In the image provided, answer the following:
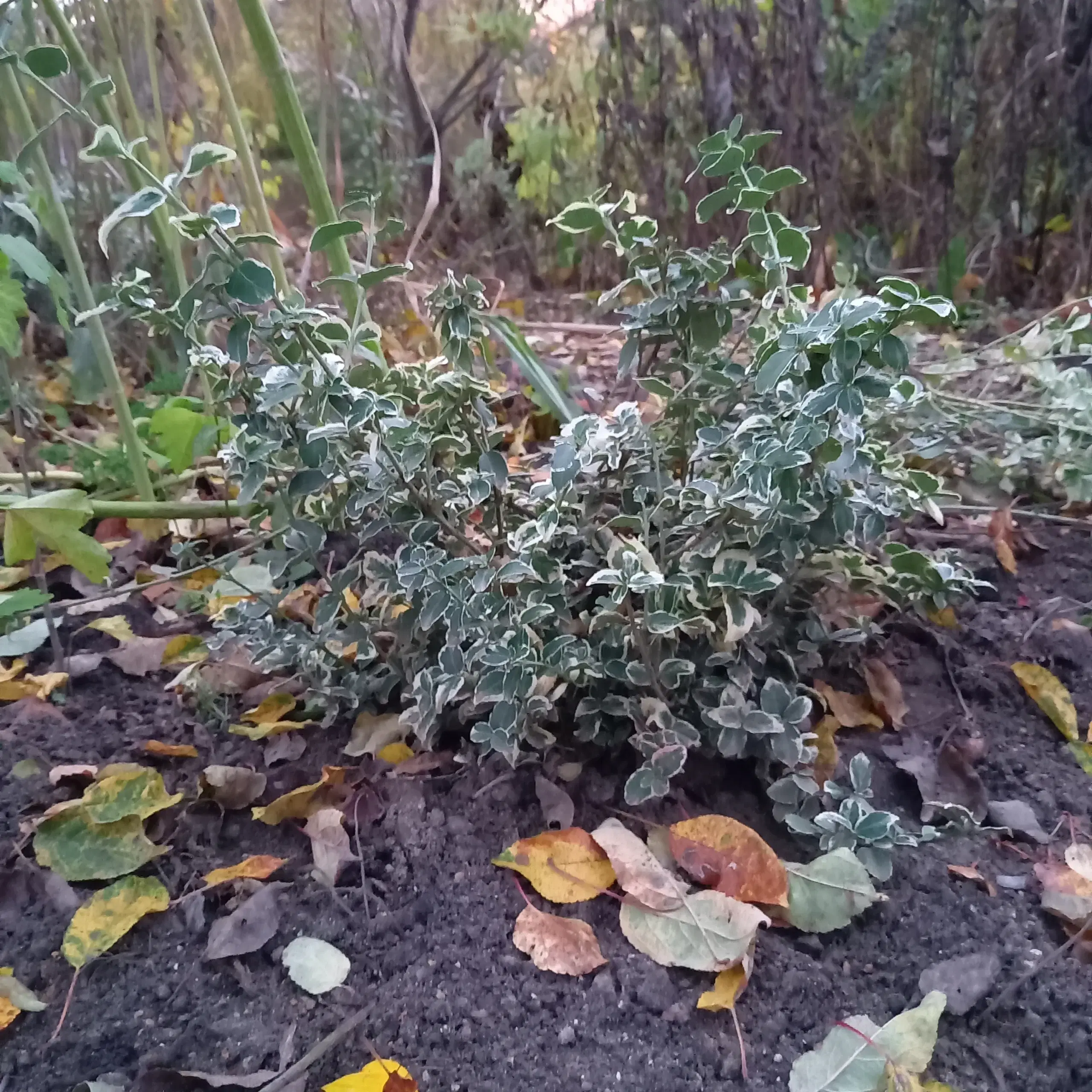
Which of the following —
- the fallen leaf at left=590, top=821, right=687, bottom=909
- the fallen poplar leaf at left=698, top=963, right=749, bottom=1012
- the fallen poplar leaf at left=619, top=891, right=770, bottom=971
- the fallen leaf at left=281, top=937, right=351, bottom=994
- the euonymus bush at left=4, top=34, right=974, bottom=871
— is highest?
the euonymus bush at left=4, top=34, right=974, bottom=871

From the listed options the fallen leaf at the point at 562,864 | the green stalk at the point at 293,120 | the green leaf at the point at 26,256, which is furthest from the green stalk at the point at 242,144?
the fallen leaf at the point at 562,864

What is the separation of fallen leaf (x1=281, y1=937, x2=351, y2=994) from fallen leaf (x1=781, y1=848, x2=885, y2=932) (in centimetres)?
39

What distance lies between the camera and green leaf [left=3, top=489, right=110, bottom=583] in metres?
0.87

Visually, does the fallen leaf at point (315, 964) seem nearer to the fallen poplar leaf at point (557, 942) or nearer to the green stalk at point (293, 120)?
the fallen poplar leaf at point (557, 942)

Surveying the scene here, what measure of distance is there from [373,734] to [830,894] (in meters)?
0.51

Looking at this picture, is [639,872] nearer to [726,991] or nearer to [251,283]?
[726,991]

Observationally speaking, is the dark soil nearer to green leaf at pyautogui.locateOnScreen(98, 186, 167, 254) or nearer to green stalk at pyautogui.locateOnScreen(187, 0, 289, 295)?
green leaf at pyautogui.locateOnScreen(98, 186, 167, 254)

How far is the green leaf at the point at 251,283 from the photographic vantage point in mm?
742

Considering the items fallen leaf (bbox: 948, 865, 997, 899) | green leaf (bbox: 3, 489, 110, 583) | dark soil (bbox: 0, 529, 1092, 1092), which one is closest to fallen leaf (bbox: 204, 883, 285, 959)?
dark soil (bbox: 0, 529, 1092, 1092)

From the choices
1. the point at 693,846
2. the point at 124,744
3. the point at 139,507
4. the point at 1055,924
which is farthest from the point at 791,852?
the point at 139,507

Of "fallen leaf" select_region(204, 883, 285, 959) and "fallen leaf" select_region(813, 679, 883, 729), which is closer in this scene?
"fallen leaf" select_region(204, 883, 285, 959)

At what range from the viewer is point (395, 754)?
0.96 m

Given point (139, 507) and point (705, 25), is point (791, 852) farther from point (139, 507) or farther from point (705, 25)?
point (705, 25)

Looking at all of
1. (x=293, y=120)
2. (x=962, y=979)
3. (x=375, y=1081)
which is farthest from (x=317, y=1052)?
(x=293, y=120)
